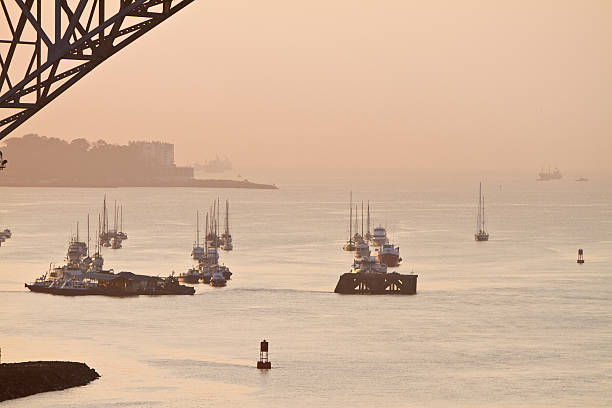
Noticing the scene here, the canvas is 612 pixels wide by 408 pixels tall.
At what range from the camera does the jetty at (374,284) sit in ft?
389

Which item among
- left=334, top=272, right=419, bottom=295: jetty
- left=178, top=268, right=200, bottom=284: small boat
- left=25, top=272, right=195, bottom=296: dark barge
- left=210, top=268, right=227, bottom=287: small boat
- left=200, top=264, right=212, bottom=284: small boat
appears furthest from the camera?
left=200, top=264, right=212, bottom=284: small boat

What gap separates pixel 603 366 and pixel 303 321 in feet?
84.3

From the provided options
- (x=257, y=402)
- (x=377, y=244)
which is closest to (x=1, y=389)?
(x=257, y=402)

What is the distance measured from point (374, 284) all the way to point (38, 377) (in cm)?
6319

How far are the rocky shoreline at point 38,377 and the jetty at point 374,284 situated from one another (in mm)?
53524

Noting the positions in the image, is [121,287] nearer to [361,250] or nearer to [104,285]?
[104,285]

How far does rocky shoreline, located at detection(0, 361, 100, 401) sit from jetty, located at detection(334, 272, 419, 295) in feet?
176

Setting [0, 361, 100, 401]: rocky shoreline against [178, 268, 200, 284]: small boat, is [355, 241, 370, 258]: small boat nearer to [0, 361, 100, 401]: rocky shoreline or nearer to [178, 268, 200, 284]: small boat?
[178, 268, 200, 284]: small boat

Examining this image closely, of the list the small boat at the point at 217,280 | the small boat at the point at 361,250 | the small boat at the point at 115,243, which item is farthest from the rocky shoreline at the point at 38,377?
the small boat at the point at 115,243

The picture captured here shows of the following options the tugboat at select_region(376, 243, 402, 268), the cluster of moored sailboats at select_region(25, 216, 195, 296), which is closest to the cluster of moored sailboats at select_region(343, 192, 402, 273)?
the tugboat at select_region(376, 243, 402, 268)

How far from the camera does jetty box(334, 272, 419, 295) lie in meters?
119

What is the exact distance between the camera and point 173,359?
79.4 metres

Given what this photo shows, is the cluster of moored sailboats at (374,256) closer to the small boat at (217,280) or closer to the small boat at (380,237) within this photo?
the small boat at (380,237)

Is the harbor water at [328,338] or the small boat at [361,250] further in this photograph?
the small boat at [361,250]
